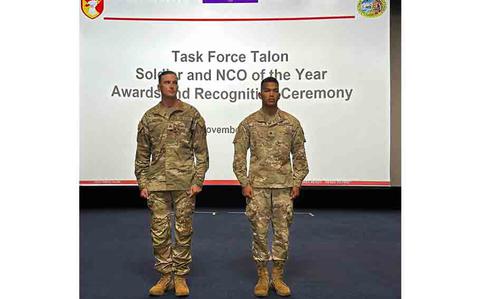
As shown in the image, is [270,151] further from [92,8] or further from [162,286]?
[92,8]

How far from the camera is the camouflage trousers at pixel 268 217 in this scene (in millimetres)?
3166

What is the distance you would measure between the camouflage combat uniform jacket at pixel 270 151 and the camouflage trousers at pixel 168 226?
41 cm

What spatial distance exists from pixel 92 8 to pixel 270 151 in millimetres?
4165

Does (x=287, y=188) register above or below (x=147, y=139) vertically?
below

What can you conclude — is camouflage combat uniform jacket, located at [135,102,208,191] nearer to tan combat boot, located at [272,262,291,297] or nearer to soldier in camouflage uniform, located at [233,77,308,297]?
soldier in camouflage uniform, located at [233,77,308,297]

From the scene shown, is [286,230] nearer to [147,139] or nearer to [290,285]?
[290,285]

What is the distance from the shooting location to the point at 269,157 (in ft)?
10.4

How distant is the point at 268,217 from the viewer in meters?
3.19

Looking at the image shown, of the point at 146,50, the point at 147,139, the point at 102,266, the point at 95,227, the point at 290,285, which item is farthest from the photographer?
the point at 146,50

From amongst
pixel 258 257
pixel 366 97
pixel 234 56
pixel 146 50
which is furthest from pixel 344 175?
pixel 258 257

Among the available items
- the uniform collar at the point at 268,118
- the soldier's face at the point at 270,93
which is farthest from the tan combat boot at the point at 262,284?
the soldier's face at the point at 270,93

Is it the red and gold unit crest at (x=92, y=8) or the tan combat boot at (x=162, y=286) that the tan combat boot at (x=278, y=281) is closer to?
the tan combat boot at (x=162, y=286)
